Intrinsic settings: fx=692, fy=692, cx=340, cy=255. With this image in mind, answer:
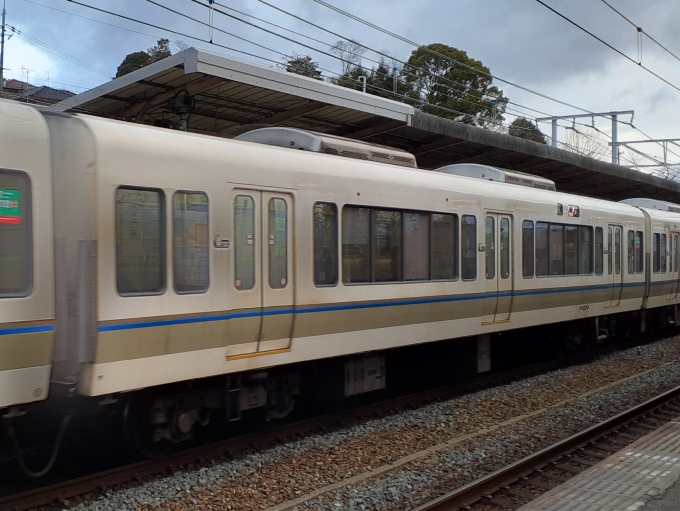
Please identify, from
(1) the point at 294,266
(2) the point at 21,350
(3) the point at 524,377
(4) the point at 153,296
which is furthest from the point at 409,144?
(2) the point at 21,350

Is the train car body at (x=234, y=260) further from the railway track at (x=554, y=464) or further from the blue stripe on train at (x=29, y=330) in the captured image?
the railway track at (x=554, y=464)

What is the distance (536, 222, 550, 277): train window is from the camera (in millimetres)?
11070

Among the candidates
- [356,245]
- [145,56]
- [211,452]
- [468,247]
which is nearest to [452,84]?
[145,56]

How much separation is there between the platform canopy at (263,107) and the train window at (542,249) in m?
2.90

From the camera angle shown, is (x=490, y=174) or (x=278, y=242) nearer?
(x=278, y=242)

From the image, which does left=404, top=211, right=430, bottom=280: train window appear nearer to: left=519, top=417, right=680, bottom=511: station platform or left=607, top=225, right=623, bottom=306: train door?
left=519, top=417, right=680, bottom=511: station platform

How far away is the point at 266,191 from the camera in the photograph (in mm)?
6684

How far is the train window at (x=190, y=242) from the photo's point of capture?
5.89 meters

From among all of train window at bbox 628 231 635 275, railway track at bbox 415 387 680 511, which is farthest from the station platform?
train window at bbox 628 231 635 275

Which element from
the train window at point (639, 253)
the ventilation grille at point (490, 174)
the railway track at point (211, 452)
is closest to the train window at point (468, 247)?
the ventilation grille at point (490, 174)

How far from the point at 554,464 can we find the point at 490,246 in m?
3.76

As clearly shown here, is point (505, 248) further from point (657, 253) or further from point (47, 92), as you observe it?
point (47, 92)

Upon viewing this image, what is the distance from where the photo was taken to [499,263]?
33.1 ft

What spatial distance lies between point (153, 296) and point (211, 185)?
1.14m
